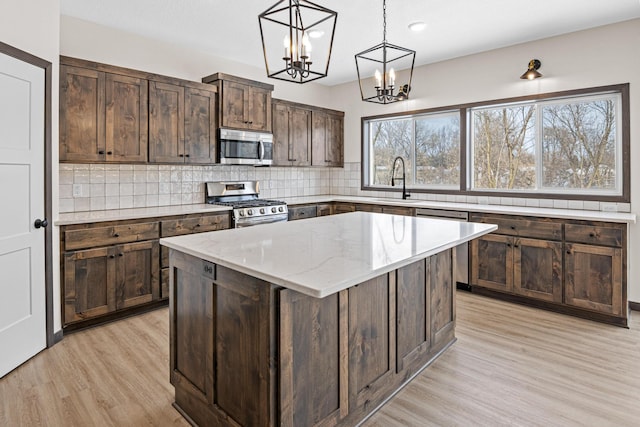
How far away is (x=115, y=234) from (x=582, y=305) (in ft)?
13.7

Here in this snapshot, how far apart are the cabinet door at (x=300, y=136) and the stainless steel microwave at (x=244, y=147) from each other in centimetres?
53

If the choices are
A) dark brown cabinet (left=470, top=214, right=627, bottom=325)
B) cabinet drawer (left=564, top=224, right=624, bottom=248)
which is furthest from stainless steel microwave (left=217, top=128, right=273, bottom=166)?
cabinet drawer (left=564, top=224, right=624, bottom=248)

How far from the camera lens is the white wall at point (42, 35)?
2.52m

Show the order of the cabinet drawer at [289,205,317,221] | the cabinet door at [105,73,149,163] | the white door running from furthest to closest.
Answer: the cabinet drawer at [289,205,317,221] → the cabinet door at [105,73,149,163] → the white door

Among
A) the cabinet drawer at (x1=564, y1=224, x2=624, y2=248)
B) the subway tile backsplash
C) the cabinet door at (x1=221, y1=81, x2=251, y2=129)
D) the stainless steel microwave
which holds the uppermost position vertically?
the cabinet door at (x1=221, y1=81, x2=251, y2=129)

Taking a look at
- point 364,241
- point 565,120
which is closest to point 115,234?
point 364,241

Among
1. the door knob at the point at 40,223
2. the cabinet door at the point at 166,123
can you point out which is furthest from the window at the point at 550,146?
the door knob at the point at 40,223

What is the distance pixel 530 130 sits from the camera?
14.3ft

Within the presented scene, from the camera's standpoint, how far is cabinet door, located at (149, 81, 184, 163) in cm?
383

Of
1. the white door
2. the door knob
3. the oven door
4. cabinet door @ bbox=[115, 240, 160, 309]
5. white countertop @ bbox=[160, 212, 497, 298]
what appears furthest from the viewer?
the oven door

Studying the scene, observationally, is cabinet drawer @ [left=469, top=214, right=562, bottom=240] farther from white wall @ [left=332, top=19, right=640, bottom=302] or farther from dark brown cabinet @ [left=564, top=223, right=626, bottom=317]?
white wall @ [left=332, top=19, right=640, bottom=302]

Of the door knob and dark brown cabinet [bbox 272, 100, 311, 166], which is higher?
dark brown cabinet [bbox 272, 100, 311, 166]

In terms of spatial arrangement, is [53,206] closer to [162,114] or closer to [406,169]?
[162,114]

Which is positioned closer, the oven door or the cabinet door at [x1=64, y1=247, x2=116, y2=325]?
the cabinet door at [x1=64, y1=247, x2=116, y2=325]
